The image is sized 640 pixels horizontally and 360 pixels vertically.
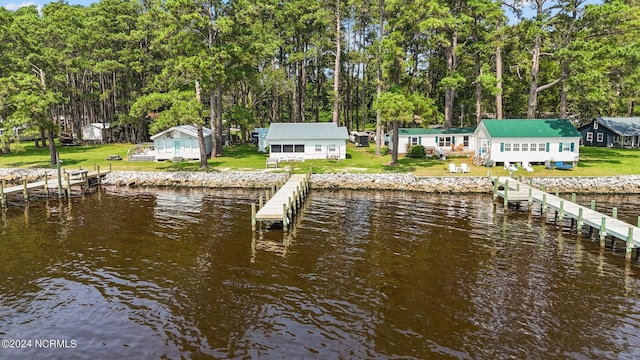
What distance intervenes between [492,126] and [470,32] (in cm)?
1304

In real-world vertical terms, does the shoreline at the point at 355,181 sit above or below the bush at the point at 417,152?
below

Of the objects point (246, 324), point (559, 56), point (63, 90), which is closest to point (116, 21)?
point (63, 90)

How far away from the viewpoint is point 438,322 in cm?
1562

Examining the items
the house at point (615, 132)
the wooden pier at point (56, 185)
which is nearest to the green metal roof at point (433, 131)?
the house at point (615, 132)

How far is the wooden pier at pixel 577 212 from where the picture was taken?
22641 millimetres

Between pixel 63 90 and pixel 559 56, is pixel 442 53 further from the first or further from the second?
pixel 63 90

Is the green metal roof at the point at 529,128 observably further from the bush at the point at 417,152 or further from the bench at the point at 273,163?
the bench at the point at 273,163

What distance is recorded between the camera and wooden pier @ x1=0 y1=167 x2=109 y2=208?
115ft

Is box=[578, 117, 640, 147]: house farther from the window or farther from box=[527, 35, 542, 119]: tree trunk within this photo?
the window

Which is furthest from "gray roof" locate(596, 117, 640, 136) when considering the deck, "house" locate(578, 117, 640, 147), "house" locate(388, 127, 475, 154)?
the deck

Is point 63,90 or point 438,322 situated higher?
point 63,90

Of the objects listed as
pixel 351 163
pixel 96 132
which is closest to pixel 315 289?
pixel 351 163

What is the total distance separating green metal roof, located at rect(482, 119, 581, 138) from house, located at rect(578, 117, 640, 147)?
20.5m

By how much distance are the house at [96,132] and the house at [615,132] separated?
72.2m
